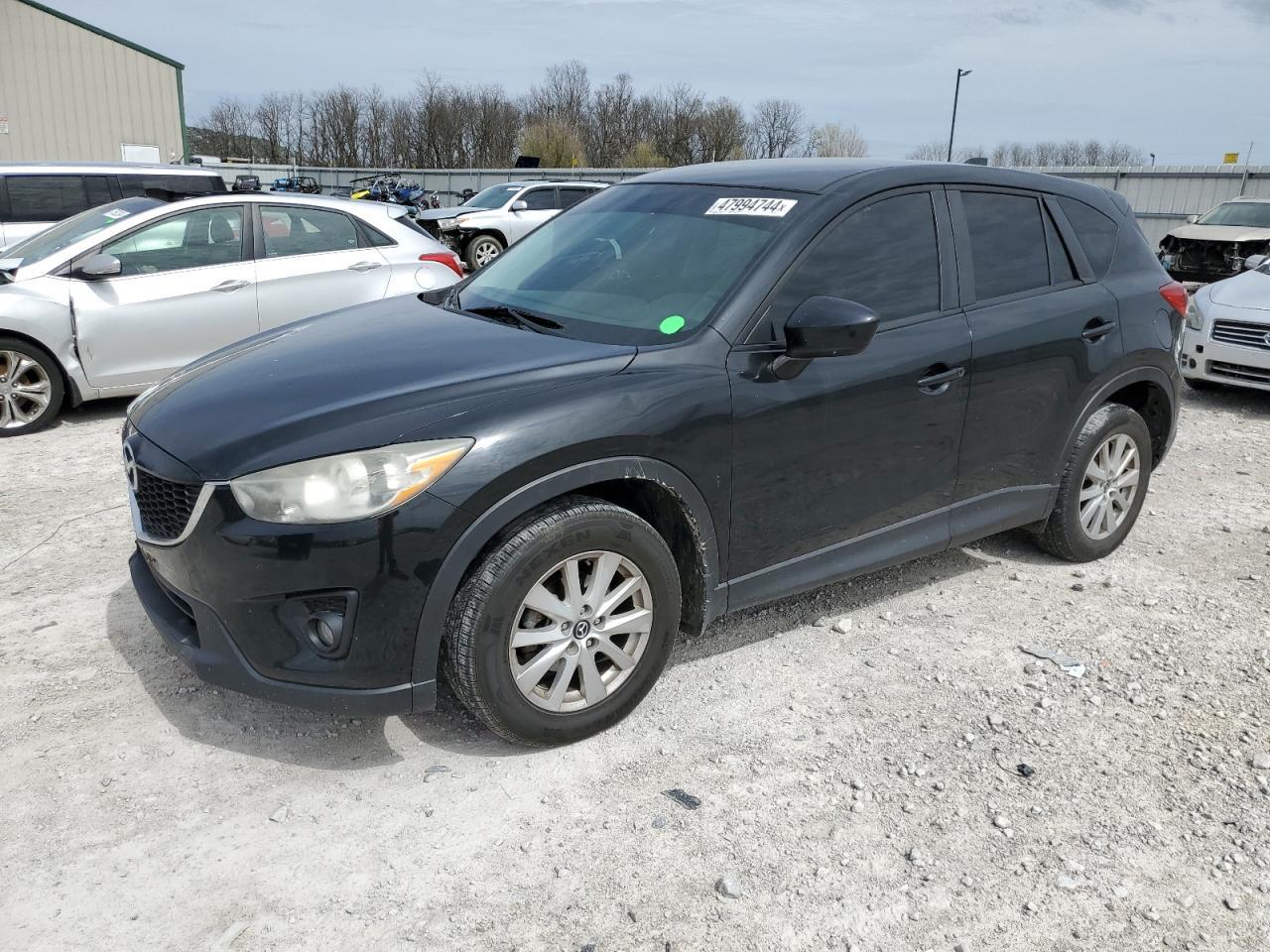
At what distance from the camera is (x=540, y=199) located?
1872 centimetres

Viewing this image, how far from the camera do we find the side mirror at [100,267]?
6637 millimetres

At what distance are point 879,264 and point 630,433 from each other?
1.25 metres

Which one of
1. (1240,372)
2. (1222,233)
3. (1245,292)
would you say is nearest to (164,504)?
(1240,372)

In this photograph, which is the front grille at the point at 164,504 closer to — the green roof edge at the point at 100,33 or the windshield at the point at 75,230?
the windshield at the point at 75,230

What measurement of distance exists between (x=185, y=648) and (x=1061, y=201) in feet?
12.5

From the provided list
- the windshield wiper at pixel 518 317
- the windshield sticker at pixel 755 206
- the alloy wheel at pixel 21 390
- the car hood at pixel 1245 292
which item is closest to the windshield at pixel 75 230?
the alloy wheel at pixel 21 390

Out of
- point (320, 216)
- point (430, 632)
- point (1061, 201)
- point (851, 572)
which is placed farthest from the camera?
point (320, 216)

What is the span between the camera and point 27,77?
25.3 m

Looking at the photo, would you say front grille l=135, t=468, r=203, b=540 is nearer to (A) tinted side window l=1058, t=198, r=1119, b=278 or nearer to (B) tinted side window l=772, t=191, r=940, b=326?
(B) tinted side window l=772, t=191, r=940, b=326

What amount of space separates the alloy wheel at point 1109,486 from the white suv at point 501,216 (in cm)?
1436

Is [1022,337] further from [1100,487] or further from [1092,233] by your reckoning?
[1100,487]

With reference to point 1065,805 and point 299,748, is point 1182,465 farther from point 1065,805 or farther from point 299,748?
point 299,748

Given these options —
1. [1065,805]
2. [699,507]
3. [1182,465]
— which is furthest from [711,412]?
[1182,465]

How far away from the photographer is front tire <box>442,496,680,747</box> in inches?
109
